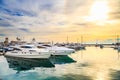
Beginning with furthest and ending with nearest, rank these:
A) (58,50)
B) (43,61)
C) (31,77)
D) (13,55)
Result: (58,50), (13,55), (43,61), (31,77)

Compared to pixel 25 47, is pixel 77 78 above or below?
below

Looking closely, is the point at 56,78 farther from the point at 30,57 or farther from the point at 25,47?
the point at 25,47

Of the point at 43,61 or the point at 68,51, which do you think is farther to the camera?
the point at 68,51

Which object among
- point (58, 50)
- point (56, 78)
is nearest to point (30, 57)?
point (58, 50)

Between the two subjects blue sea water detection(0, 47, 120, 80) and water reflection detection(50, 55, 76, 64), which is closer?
blue sea water detection(0, 47, 120, 80)

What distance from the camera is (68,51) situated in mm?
47688

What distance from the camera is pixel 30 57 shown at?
117 ft

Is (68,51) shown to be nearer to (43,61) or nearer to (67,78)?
(43,61)

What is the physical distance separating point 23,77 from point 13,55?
17221 mm

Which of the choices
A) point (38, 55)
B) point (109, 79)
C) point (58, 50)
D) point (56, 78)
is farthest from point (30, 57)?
point (109, 79)

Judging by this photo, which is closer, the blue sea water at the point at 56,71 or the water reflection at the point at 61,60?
the blue sea water at the point at 56,71

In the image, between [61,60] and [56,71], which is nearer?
[56,71]

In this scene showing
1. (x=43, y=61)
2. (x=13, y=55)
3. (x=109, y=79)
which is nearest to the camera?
(x=109, y=79)

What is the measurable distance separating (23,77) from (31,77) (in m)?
0.89
